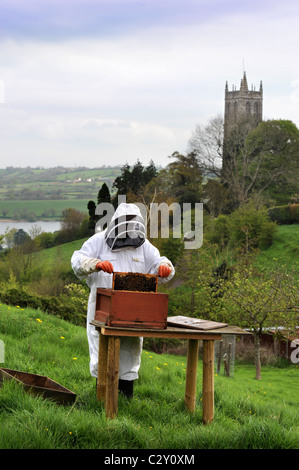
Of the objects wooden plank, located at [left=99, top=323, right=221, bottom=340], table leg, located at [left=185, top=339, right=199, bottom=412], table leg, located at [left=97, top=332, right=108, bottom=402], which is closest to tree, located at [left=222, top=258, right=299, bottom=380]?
table leg, located at [left=185, top=339, right=199, bottom=412]

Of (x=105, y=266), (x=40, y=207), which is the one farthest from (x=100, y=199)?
(x=105, y=266)

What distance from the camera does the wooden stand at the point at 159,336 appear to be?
20.2 feet

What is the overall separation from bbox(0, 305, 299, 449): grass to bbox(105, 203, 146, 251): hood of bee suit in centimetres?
181

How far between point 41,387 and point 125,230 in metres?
2.02

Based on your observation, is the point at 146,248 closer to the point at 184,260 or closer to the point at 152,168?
the point at 184,260

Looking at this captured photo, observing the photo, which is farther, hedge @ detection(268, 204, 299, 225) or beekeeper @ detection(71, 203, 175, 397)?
hedge @ detection(268, 204, 299, 225)

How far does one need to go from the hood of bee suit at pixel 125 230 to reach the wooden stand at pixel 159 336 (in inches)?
41.0

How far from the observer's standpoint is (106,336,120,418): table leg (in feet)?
20.6

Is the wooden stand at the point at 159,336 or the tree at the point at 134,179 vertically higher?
the tree at the point at 134,179

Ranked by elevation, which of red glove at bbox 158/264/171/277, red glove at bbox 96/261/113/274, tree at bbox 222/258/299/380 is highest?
red glove at bbox 96/261/113/274

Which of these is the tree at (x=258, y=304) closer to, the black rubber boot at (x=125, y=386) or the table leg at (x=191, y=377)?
the table leg at (x=191, y=377)

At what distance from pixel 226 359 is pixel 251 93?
8970 centimetres

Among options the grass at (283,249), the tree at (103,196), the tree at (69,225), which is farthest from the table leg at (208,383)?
the tree at (69,225)

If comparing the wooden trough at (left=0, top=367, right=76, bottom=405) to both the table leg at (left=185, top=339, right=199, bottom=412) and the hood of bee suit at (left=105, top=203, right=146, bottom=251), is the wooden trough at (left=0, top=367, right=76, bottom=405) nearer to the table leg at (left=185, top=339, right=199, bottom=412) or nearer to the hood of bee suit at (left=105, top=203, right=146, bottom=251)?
the table leg at (left=185, top=339, right=199, bottom=412)
